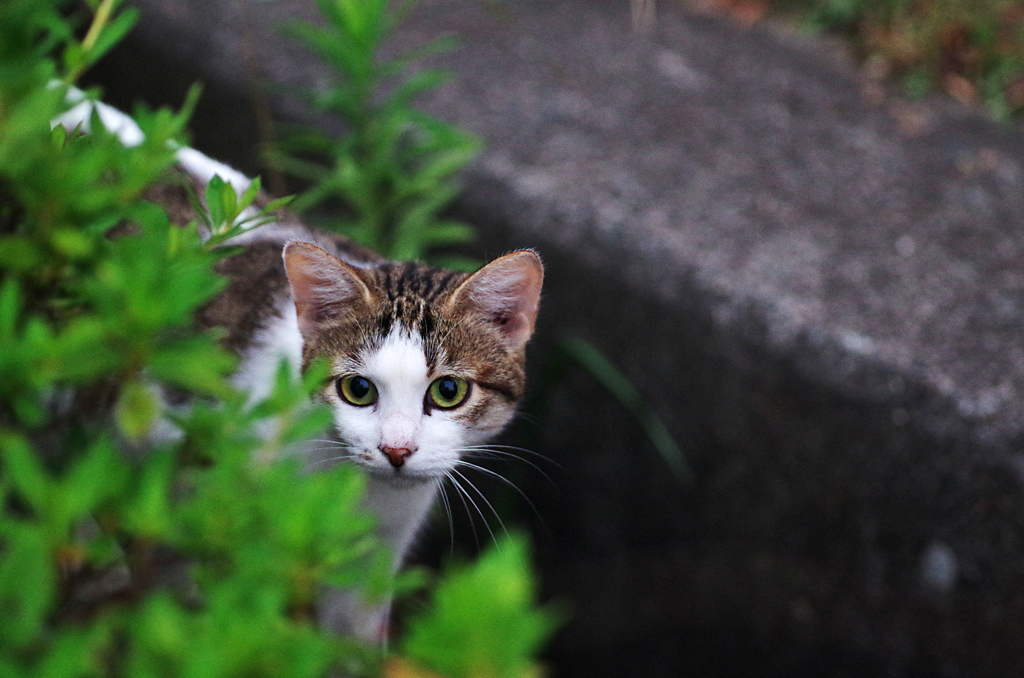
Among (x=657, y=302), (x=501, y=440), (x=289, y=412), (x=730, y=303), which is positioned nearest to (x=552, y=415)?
(x=501, y=440)

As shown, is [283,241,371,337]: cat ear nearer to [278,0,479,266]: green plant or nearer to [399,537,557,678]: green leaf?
[278,0,479,266]: green plant

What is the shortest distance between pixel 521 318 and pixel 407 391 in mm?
243

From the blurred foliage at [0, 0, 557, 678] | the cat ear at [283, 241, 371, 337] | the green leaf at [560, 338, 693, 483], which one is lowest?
the green leaf at [560, 338, 693, 483]

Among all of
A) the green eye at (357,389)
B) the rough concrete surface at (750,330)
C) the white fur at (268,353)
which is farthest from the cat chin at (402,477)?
the rough concrete surface at (750,330)

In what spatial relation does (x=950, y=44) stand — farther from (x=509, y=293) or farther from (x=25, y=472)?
(x=25, y=472)

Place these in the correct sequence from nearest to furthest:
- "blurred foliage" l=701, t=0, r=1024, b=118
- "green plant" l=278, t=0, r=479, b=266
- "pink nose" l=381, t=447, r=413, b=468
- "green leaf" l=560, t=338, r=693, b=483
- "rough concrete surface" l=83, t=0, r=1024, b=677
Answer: "pink nose" l=381, t=447, r=413, b=468, "rough concrete surface" l=83, t=0, r=1024, b=677, "green plant" l=278, t=0, r=479, b=266, "green leaf" l=560, t=338, r=693, b=483, "blurred foliage" l=701, t=0, r=1024, b=118

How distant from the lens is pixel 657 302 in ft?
6.68

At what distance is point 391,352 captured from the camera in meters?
1.39

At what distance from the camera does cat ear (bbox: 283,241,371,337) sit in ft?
4.48

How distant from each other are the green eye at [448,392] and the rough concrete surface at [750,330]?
1.83ft

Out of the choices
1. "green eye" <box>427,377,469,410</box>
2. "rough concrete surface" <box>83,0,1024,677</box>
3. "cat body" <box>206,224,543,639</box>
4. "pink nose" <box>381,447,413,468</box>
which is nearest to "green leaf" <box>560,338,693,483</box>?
"rough concrete surface" <box>83,0,1024,677</box>

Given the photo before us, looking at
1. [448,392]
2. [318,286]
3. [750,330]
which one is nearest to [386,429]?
[448,392]

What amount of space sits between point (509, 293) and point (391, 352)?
0.23 meters

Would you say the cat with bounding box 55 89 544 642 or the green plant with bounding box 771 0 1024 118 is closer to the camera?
the cat with bounding box 55 89 544 642
